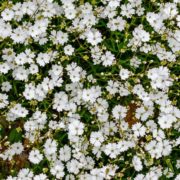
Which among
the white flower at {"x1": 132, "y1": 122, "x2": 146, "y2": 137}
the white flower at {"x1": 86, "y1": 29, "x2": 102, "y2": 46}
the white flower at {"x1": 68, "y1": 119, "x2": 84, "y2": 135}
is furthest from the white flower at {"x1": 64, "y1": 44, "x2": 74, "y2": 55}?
the white flower at {"x1": 132, "y1": 122, "x2": 146, "y2": 137}

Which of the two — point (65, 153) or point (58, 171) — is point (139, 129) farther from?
point (58, 171)

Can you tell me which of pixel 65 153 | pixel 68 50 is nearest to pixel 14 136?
A: pixel 65 153

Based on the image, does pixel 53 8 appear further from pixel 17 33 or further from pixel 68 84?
pixel 68 84

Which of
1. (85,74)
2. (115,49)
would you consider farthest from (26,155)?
(115,49)

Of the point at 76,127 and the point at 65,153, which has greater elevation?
the point at 76,127

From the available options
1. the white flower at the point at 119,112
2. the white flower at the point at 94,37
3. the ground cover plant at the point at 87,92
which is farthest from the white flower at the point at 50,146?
the white flower at the point at 94,37

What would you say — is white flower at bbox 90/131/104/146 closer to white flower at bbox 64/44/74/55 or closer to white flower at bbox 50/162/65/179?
white flower at bbox 50/162/65/179

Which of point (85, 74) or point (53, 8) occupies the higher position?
point (53, 8)

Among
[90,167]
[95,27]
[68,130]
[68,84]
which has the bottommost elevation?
[90,167]
